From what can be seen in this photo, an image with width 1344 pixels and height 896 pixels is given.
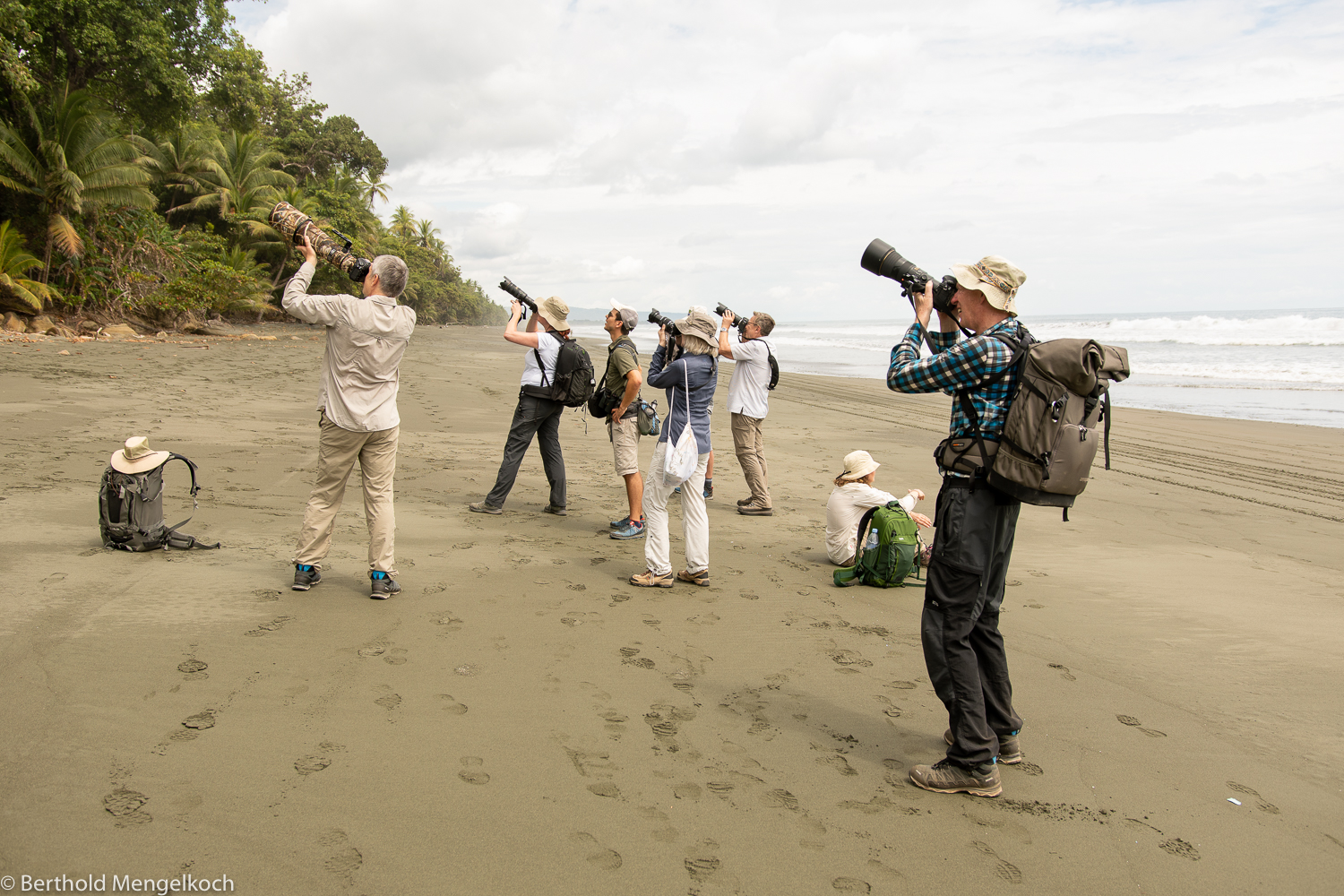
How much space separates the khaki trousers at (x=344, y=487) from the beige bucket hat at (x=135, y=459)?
1.21m

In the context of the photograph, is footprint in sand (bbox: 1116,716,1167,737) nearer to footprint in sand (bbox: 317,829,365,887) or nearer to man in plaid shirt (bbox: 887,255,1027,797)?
man in plaid shirt (bbox: 887,255,1027,797)

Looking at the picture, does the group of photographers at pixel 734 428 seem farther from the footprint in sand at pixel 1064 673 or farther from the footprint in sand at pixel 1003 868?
the footprint in sand at pixel 1064 673

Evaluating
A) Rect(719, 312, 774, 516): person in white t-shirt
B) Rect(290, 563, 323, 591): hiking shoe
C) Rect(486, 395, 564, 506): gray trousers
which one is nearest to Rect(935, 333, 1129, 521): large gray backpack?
Rect(290, 563, 323, 591): hiking shoe

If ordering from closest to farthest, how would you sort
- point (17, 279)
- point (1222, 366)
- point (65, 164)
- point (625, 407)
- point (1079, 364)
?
point (1079, 364) < point (625, 407) < point (17, 279) < point (65, 164) < point (1222, 366)

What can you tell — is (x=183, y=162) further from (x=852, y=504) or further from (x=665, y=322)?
(x=852, y=504)

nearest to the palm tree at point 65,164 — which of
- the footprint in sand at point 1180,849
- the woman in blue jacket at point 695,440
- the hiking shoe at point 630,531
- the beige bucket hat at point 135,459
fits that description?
the beige bucket hat at point 135,459

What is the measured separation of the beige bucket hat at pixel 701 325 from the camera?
5020 millimetres

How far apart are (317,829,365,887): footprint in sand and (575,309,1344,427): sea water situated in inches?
245

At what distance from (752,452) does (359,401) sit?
3771 millimetres

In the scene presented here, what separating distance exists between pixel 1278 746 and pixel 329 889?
11.9 feet

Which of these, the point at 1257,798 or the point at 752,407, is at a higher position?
the point at 752,407

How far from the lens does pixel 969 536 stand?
279 centimetres

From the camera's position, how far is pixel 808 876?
2.43 meters

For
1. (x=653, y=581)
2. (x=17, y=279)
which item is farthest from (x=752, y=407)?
(x=17, y=279)
